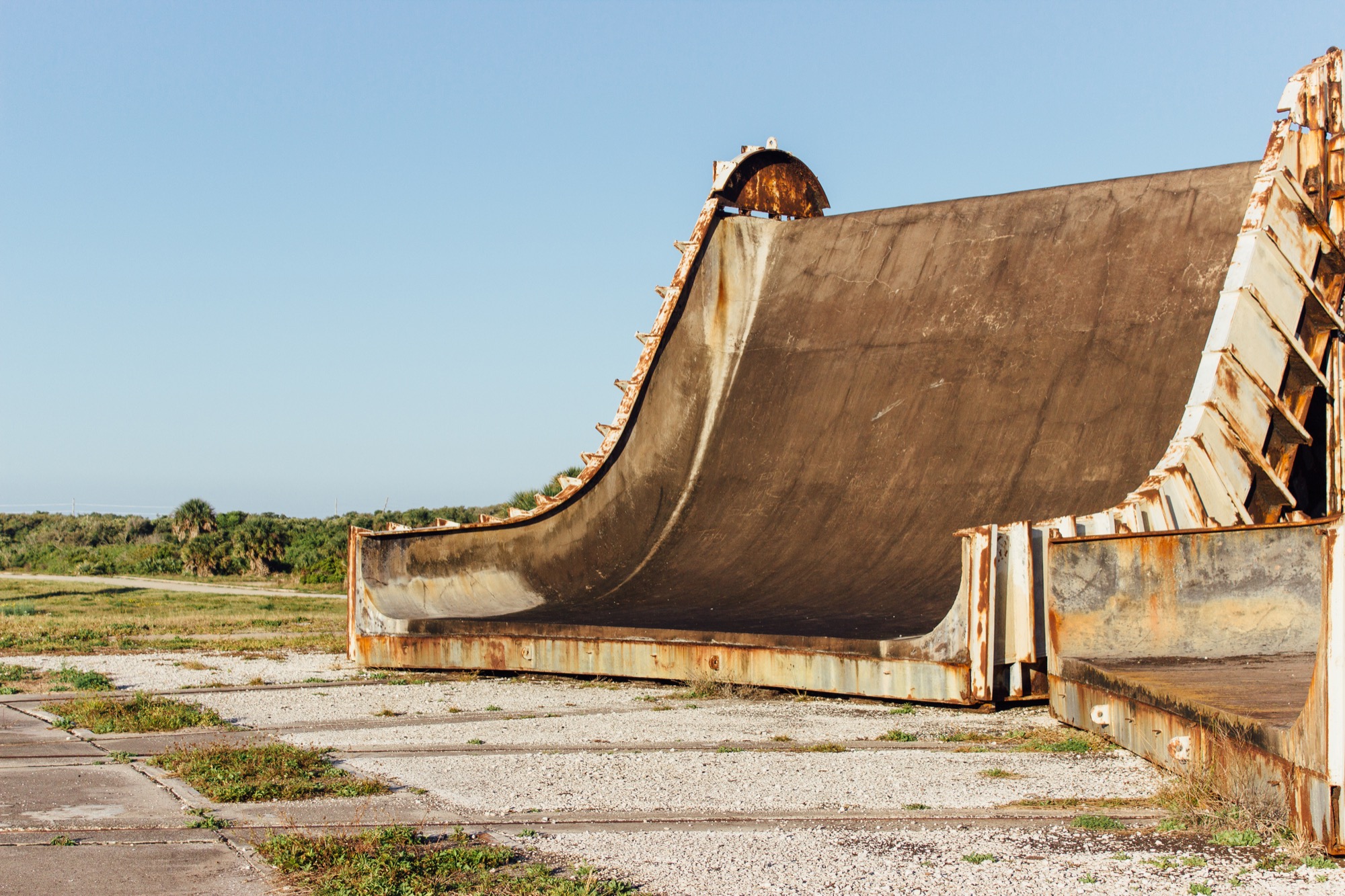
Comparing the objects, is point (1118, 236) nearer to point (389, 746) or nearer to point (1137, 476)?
point (1137, 476)

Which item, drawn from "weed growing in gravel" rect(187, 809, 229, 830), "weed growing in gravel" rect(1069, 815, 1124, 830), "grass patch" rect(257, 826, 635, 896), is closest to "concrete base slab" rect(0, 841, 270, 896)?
"grass patch" rect(257, 826, 635, 896)

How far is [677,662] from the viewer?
825cm

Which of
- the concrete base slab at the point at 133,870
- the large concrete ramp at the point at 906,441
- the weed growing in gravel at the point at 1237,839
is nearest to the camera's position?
the concrete base slab at the point at 133,870

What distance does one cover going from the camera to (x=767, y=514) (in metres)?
10.5

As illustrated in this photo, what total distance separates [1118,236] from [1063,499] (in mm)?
3068

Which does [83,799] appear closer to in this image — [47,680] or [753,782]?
[753,782]

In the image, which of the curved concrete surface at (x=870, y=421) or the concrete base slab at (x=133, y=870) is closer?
the concrete base slab at (x=133, y=870)

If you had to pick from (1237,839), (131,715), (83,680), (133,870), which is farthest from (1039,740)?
(83,680)

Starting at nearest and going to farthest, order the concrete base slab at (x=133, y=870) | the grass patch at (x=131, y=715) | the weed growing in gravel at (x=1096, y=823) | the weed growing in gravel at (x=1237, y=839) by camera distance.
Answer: the concrete base slab at (x=133, y=870) → the weed growing in gravel at (x=1237, y=839) → the weed growing in gravel at (x=1096, y=823) → the grass patch at (x=131, y=715)

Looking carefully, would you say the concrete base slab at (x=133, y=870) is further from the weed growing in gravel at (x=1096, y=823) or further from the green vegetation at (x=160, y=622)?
the green vegetation at (x=160, y=622)

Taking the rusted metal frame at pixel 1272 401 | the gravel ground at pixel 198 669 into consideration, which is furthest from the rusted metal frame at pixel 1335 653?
the gravel ground at pixel 198 669

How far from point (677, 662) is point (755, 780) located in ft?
9.10

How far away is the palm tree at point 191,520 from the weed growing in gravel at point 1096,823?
1478 inches

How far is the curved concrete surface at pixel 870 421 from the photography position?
9492mm
